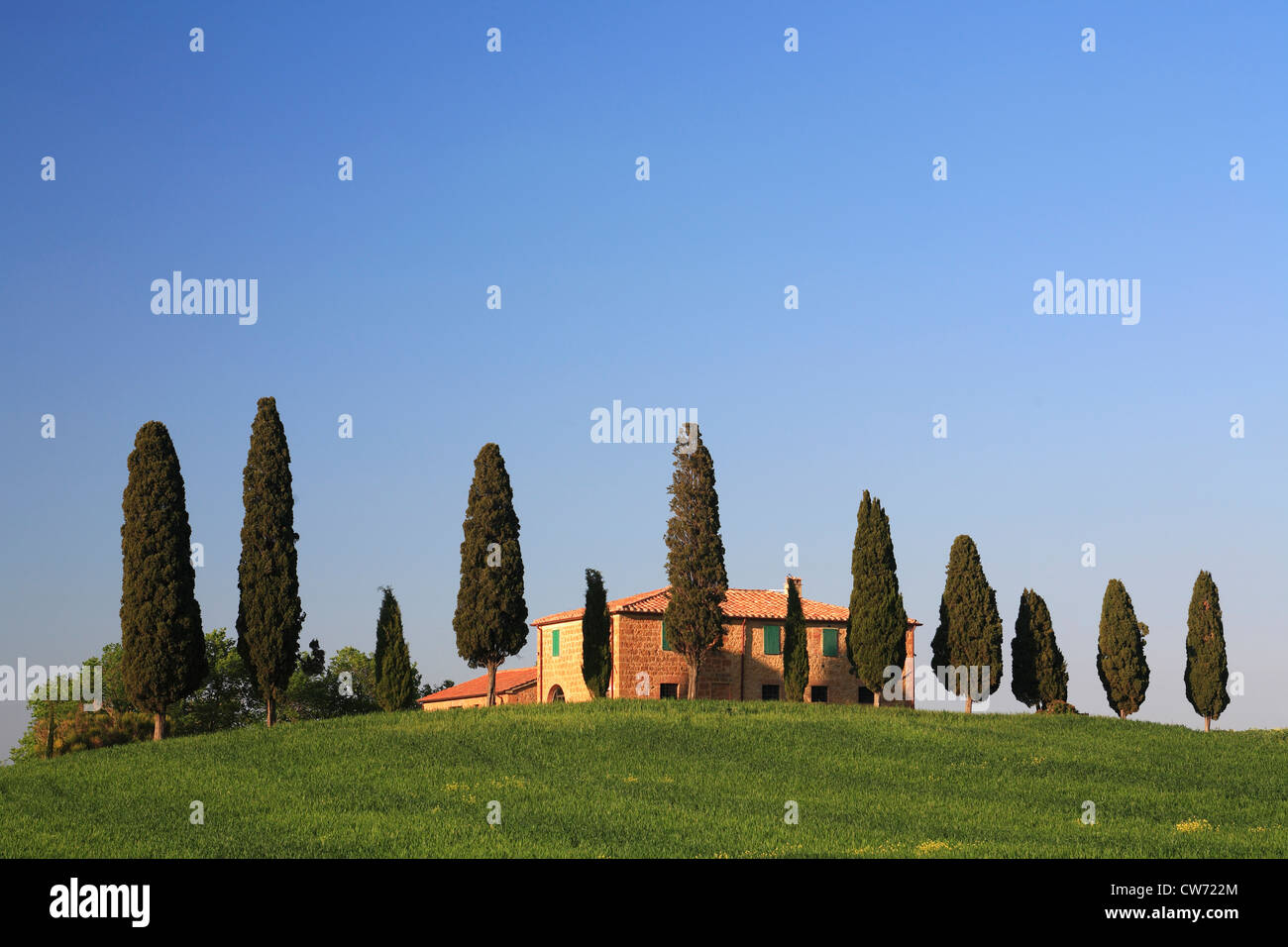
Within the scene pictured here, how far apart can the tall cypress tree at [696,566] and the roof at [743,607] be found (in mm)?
5792

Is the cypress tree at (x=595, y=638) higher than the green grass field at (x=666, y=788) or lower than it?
higher

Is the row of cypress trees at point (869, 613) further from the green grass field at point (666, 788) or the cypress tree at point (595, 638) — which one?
the green grass field at point (666, 788)

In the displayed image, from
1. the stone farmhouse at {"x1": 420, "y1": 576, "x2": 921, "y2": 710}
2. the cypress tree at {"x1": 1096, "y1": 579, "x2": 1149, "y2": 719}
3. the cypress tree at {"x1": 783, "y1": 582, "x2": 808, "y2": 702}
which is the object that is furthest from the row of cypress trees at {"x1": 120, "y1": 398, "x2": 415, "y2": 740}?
the cypress tree at {"x1": 1096, "y1": 579, "x2": 1149, "y2": 719}

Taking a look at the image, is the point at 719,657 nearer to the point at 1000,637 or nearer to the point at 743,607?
the point at 743,607

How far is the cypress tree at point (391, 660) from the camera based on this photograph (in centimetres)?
4953

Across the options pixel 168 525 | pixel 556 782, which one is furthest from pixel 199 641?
pixel 556 782

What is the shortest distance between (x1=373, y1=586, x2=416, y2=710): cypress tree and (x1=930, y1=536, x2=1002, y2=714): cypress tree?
23256 millimetres

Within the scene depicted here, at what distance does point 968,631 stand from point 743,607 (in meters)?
11.5

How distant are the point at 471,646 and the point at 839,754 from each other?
18.1 m

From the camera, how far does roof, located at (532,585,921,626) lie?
191ft

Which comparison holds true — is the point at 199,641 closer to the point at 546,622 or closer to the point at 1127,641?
the point at 546,622

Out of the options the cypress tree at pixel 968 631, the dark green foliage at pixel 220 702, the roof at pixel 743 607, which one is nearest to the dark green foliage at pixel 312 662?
the dark green foliage at pixel 220 702

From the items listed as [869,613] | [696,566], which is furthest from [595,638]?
[869,613]

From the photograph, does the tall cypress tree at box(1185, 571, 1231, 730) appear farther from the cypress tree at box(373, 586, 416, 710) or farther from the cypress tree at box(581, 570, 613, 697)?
the cypress tree at box(373, 586, 416, 710)
